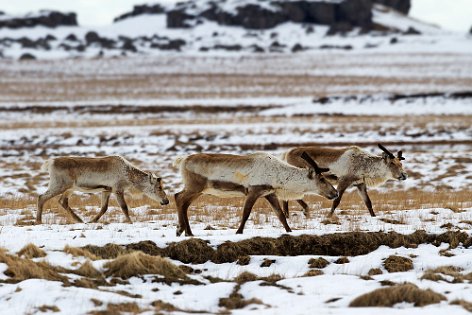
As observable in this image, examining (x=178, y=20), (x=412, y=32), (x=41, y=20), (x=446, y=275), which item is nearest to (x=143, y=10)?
(x=178, y=20)

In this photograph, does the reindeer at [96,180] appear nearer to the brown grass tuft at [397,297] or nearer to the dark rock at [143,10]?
the brown grass tuft at [397,297]

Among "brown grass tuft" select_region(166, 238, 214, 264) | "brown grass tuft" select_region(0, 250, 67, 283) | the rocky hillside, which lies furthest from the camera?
the rocky hillside

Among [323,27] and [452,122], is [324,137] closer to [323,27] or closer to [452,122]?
[452,122]

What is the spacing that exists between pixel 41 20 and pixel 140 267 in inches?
5731

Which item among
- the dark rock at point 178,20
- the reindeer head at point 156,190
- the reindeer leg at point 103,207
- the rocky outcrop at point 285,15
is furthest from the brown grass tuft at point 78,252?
the dark rock at point 178,20

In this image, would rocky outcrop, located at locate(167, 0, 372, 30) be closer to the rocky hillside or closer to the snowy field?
the rocky hillside

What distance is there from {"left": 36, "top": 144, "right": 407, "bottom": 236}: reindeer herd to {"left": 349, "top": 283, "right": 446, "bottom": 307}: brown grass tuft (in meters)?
2.92

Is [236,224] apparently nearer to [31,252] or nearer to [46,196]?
[46,196]

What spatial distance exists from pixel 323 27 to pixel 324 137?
379 feet

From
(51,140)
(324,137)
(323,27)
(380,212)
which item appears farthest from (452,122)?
(323,27)

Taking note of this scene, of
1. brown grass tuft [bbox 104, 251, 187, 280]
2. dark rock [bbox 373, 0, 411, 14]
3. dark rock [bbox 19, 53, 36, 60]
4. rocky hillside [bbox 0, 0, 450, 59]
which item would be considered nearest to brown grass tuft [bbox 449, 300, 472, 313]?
brown grass tuft [bbox 104, 251, 187, 280]

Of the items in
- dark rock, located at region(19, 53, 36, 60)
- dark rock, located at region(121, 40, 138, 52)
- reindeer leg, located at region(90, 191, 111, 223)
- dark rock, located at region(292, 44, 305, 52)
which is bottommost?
dark rock, located at region(19, 53, 36, 60)

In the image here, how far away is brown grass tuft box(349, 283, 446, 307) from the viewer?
7.14 meters

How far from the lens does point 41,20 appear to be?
144 meters
